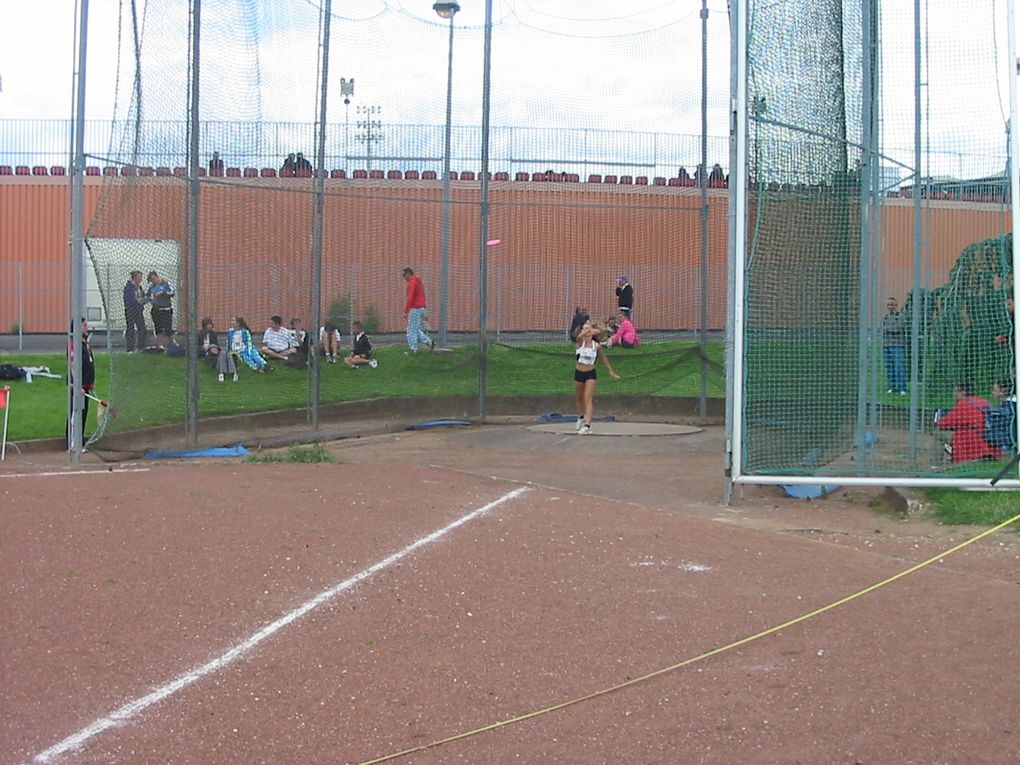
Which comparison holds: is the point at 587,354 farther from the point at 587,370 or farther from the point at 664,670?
the point at 664,670

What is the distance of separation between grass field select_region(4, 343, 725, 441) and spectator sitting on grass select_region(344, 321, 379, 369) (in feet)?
0.42

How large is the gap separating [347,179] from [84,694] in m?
11.6

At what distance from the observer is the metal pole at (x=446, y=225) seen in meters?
17.4

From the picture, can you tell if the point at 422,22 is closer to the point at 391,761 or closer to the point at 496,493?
the point at 496,493

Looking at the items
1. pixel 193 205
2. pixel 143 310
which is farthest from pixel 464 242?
pixel 143 310

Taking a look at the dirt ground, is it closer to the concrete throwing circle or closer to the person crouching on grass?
the person crouching on grass

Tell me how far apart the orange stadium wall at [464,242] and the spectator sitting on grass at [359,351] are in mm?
323

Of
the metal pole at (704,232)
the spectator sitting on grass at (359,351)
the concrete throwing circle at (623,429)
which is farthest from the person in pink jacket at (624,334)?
the spectator sitting on grass at (359,351)

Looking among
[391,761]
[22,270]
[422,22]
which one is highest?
[422,22]

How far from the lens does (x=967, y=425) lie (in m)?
11.2

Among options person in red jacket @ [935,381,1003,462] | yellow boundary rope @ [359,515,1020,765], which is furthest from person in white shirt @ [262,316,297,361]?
yellow boundary rope @ [359,515,1020,765]

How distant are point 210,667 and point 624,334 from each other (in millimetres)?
14269

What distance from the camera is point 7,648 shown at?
19.8ft

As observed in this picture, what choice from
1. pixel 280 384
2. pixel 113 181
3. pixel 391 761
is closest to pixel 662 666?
pixel 391 761
